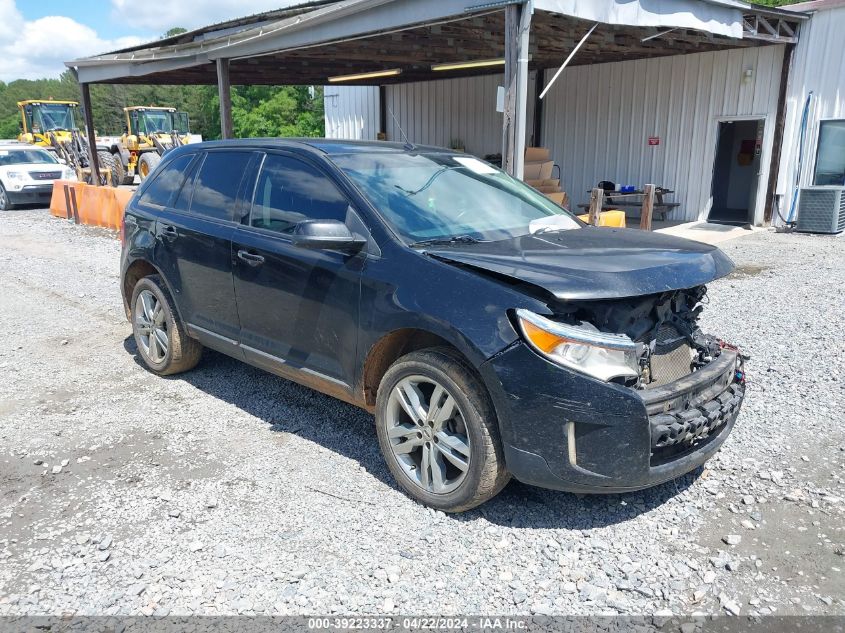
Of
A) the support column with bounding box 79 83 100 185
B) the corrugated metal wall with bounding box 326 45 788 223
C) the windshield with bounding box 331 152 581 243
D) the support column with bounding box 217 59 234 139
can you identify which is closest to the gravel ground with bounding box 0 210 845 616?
the windshield with bounding box 331 152 581 243

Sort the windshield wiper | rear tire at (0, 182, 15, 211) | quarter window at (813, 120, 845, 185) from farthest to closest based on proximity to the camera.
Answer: rear tire at (0, 182, 15, 211) → quarter window at (813, 120, 845, 185) → the windshield wiper

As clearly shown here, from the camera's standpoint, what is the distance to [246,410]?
4.54m

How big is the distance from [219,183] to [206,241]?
0.44 m

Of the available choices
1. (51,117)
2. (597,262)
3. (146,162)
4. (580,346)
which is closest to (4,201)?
(146,162)

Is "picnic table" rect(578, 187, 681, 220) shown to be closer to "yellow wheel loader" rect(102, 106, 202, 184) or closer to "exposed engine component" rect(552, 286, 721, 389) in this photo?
"exposed engine component" rect(552, 286, 721, 389)

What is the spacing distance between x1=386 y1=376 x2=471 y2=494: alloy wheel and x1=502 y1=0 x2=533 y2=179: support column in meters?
4.98

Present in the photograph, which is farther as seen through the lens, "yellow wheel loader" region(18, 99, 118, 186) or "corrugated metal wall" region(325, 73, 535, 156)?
"yellow wheel loader" region(18, 99, 118, 186)

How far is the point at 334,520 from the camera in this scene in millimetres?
3191

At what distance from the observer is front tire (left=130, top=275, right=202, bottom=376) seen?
193 inches

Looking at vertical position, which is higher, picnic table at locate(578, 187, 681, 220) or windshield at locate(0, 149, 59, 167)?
windshield at locate(0, 149, 59, 167)

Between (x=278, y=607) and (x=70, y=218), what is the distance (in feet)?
52.3

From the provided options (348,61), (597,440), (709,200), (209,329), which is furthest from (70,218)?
(597,440)

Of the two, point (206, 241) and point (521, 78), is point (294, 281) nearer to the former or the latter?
point (206, 241)

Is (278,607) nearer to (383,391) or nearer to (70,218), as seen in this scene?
(383,391)
